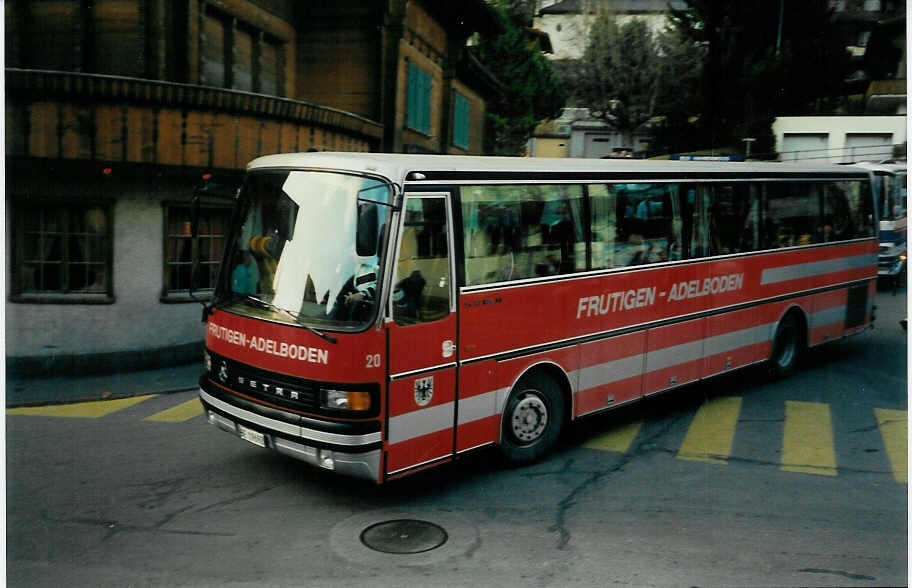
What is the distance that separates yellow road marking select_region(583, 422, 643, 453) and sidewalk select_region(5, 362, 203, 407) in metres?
6.26

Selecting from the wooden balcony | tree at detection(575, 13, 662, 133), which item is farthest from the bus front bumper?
tree at detection(575, 13, 662, 133)

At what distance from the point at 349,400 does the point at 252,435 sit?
1.13 m

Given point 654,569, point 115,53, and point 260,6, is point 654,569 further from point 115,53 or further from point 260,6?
point 260,6

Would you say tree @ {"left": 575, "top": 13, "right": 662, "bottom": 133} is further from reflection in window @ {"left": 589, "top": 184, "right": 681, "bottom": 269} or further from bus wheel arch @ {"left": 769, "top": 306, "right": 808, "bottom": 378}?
reflection in window @ {"left": 589, "top": 184, "right": 681, "bottom": 269}

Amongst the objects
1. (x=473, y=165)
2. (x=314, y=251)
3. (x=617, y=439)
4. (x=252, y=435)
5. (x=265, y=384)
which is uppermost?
(x=473, y=165)

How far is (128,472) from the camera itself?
25.9 ft

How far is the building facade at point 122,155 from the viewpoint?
12.2 meters

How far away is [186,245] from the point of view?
14367mm

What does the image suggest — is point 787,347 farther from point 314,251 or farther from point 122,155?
point 122,155

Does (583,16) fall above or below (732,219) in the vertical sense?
above

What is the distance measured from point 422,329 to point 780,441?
4.52 meters

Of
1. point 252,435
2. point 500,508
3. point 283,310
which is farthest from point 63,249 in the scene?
point 500,508

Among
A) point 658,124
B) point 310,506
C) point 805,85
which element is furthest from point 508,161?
point 658,124

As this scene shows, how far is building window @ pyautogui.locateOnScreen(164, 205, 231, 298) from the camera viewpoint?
14047mm
